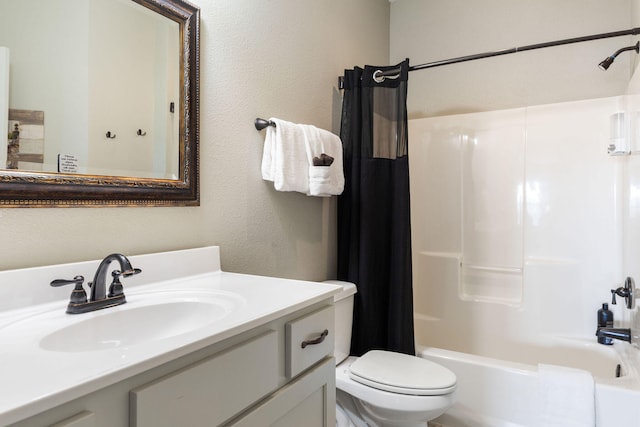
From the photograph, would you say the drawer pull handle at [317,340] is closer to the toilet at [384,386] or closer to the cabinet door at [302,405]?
the cabinet door at [302,405]

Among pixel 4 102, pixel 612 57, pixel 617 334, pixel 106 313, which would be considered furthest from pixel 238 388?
pixel 612 57

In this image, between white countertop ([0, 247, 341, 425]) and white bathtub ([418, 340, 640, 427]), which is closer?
white countertop ([0, 247, 341, 425])

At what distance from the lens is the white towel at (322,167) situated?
1.63 m

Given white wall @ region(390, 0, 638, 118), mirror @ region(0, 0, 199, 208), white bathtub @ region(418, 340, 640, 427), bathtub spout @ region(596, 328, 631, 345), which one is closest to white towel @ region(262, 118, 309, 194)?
mirror @ region(0, 0, 199, 208)

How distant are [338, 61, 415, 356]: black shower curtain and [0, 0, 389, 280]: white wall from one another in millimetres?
159

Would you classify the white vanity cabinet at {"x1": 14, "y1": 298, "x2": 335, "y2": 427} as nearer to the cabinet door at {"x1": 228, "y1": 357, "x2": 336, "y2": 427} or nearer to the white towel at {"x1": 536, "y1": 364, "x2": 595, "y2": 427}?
the cabinet door at {"x1": 228, "y1": 357, "x2": 336, "y2": 427}

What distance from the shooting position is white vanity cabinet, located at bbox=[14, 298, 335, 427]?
551mm

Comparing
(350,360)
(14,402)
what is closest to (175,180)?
(14,402)

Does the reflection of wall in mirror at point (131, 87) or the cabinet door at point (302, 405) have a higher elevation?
the reflection of wall in mirror at point (131, 87)

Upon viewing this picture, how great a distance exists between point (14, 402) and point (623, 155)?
2.57 metres

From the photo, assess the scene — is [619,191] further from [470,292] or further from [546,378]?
[546,378]

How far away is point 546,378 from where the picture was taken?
155cm

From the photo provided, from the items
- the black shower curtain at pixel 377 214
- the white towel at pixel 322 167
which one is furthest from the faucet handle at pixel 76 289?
the black shower curtain at pixel 377 214

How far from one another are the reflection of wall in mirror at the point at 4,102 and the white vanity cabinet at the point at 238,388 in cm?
57
